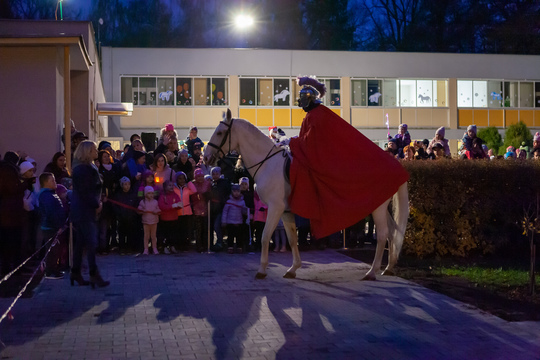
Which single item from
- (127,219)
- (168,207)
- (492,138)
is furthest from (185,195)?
(492,138)

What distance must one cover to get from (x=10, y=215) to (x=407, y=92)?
1314 inches

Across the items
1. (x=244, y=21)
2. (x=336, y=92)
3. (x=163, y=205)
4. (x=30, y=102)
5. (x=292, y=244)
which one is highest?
(x=244, y=21)

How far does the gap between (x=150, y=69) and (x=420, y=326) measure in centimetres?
3166

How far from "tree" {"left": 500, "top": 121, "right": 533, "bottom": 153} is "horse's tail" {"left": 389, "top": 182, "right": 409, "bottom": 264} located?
2541 cm

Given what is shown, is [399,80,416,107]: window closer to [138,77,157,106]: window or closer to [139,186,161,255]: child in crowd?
[138,77,157,106]: window

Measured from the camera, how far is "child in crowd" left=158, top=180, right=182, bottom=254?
45.7 feet

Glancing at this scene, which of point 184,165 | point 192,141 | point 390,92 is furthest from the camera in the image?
point 390,92

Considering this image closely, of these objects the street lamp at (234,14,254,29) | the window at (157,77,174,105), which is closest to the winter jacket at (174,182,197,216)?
the window at (157,77,174,105)

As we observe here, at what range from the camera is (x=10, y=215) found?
10516 mm

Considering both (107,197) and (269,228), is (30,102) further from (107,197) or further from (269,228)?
(269,228)

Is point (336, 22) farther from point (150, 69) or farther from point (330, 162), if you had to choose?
point (330, 162)

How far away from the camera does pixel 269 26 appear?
6128 cm

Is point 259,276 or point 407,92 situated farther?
point 407,92

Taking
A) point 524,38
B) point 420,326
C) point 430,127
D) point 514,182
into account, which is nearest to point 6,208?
point 420,326
